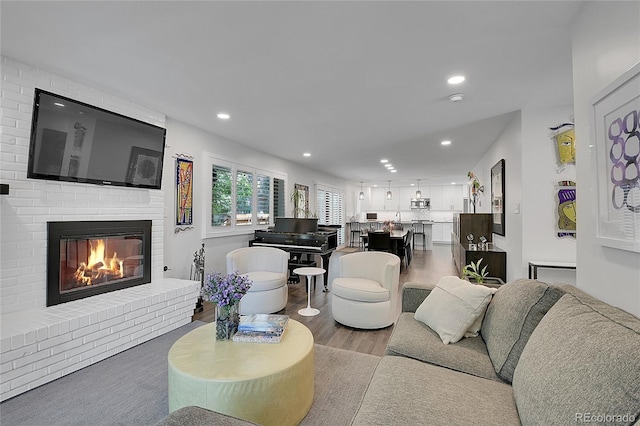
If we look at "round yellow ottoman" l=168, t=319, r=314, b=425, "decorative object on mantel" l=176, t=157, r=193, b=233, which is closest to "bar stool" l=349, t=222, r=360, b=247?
"decorative object on mantel" l=176, t=157, r=193, b=233

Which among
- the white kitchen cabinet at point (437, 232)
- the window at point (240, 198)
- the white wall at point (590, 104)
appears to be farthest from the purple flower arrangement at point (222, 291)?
the white kitchen cabinet at point (437, 232)

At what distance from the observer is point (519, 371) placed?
50.9 inches

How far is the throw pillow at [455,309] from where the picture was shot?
1.88 metres

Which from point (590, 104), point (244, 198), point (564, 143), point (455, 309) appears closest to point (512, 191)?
point (564, 143)

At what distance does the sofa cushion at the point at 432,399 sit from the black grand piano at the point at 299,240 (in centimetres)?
347

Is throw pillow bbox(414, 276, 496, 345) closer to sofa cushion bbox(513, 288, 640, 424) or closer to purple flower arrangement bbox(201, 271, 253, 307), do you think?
sofa cushion bbox(513, 288, 640, 424)

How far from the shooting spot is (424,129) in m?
4.45

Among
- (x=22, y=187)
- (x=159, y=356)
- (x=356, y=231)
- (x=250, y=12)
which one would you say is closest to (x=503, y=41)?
(x=250, y=12)

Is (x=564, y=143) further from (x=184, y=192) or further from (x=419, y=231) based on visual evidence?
(x=419, y=231)

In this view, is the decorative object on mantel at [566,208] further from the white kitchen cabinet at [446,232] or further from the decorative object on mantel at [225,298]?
the white kitchen cabinet at [446,232]

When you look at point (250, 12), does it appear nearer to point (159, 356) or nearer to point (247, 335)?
point (247, 335)

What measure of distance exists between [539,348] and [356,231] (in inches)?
408

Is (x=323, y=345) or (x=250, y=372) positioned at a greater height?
(x=250, y=372)

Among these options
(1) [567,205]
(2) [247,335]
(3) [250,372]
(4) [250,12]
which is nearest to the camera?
(3) [250,372]
